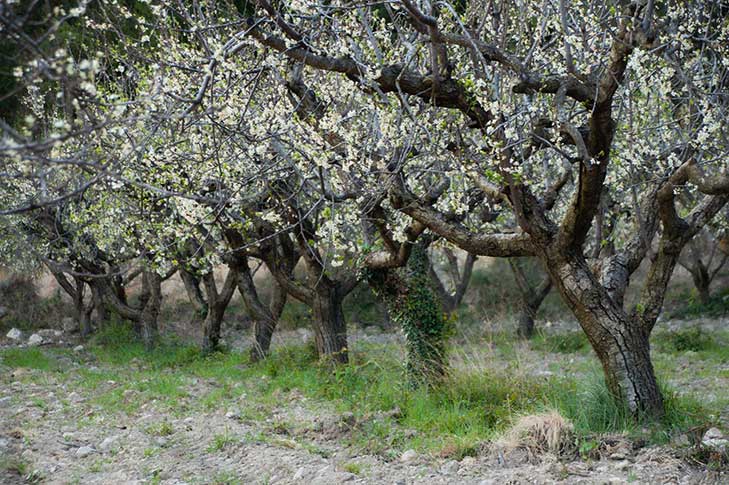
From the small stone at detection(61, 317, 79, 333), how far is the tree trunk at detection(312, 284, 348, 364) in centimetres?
1146

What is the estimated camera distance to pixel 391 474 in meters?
6.59

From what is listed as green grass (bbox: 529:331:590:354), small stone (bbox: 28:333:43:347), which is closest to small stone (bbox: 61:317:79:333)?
small stone (bbox: 28:333:43:347)

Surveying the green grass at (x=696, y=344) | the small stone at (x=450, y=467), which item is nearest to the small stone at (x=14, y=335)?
the green grass at (x=696, y=344)

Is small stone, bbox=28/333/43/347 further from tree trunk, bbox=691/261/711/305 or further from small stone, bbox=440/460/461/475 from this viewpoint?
tree trunk, bbox=691/261/711/305

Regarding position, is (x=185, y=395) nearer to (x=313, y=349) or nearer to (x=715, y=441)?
(x=313, y=349)

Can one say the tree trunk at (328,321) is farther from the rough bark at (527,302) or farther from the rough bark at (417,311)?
the rough bark at (527,302)

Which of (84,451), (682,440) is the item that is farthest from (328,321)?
(682,440)

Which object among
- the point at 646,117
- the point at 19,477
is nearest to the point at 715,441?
the point at 646,117

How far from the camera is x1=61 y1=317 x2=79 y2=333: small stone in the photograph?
20.9 meters

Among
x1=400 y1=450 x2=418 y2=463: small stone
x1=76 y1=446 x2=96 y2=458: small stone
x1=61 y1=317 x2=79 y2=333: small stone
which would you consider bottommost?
x1=400 y1=450 x2=418 y2=463: small stone

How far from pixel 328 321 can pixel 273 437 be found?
4.26 metres

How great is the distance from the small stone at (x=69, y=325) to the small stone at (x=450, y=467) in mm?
16711

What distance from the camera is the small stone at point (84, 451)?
7664 mm

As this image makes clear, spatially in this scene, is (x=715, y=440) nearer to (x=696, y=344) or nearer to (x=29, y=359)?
(x=696, y=344)
